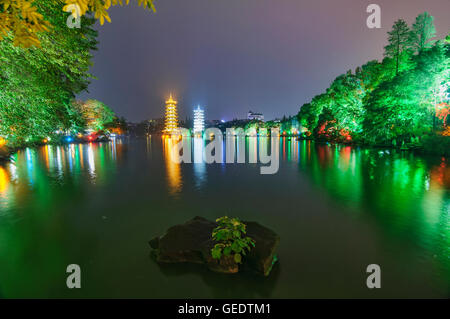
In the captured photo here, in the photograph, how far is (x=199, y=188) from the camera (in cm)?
1399

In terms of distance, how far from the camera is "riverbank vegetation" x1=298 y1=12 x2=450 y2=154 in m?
26.9

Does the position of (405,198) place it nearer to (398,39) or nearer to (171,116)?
(398,39)

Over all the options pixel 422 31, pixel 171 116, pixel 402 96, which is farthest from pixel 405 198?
pixel 171 116

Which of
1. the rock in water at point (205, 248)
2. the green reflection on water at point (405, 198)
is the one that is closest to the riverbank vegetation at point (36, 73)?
the rock in water at point (205, 248)

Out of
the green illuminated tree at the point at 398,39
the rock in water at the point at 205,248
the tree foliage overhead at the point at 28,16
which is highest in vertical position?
the green illuminated tree at the point at 398,39

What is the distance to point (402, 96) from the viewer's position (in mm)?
30344

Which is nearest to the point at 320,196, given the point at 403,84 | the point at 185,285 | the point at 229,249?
the point at 229,249

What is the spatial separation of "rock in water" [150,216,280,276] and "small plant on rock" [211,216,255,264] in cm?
15

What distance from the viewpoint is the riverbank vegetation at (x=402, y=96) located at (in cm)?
2686

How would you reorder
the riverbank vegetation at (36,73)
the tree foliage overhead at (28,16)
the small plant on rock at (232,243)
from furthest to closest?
the riverbank vegetation at (36,73) < the small plant on rock at (232,243) < the tree foliage overhead at (28,16)

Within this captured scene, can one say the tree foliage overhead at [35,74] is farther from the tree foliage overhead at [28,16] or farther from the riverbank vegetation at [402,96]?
Answer: the riverbank vegetation at [402,96]

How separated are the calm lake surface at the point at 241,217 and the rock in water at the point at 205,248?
0.77 feet

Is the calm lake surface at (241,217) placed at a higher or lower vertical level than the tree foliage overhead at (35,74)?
lower

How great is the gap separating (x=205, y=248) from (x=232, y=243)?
27.4 inches
